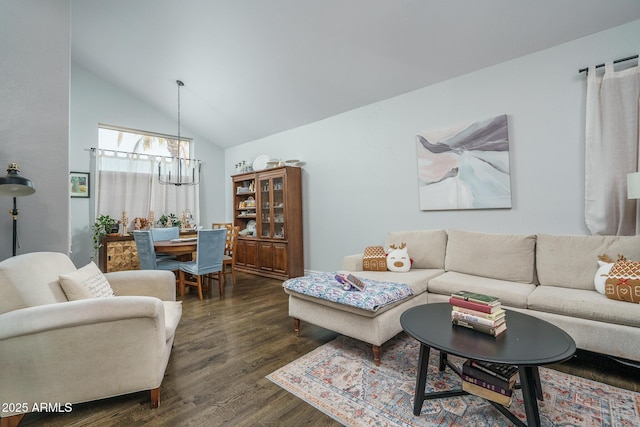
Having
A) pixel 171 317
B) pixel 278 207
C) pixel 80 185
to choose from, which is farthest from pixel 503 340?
pixel 80 185

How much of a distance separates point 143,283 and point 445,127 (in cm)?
333

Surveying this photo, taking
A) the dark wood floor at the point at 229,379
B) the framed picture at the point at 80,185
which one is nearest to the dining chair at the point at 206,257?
the dark wood floor at the point at 229,379

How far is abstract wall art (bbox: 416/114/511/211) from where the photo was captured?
115 inches

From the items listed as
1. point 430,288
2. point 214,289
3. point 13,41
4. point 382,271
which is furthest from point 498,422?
point 13,41

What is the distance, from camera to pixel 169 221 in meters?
5.30

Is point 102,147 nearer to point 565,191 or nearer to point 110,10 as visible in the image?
point 110,10

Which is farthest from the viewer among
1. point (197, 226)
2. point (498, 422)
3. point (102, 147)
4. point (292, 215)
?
point (197, 226)

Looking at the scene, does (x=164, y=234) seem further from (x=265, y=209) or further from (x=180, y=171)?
(x=265, y=209)

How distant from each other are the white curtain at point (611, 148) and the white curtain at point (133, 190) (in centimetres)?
579

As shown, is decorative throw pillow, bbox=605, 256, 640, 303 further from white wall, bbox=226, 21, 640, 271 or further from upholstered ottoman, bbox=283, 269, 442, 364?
upholstered ottoman, bbox=283, 269, 442, 364

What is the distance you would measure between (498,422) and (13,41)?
4109mm

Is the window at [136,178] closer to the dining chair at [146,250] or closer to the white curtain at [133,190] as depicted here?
the white curtain at [133,190]

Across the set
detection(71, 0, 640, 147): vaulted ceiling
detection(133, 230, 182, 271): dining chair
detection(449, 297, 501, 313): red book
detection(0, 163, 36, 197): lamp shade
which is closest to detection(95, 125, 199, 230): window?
detection(71, 0, 640, 147): vaulted ceiling

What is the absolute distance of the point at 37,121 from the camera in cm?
232
